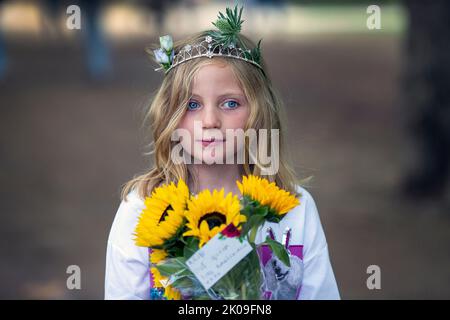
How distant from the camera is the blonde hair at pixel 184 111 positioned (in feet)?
7.94

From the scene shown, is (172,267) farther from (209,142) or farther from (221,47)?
(221,47)

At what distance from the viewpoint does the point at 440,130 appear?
24.0ft

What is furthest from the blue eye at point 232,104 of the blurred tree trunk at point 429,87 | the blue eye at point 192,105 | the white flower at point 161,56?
the blurred tree trunk at point 429,87

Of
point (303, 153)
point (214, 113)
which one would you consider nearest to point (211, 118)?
point (214, 113)

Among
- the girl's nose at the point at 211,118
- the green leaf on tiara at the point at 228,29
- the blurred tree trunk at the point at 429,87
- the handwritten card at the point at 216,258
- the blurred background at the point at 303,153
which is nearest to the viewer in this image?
the handwritten card at the point at 216,258

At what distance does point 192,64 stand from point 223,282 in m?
0.76

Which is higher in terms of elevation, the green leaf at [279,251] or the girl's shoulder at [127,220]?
the girl's shoulder at [127,220]

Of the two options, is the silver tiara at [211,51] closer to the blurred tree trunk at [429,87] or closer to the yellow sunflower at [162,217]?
the yellow sunflower at [162,217]

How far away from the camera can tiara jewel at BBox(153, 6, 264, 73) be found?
8.07ft

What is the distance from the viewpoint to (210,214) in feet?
6.82

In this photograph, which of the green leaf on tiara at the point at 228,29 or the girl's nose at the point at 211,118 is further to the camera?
the green leaf on tiara at the point at 228,29

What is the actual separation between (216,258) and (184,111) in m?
0.58

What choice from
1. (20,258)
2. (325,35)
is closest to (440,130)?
(20,258)

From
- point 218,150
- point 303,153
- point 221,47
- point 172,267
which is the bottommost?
point 303,153
